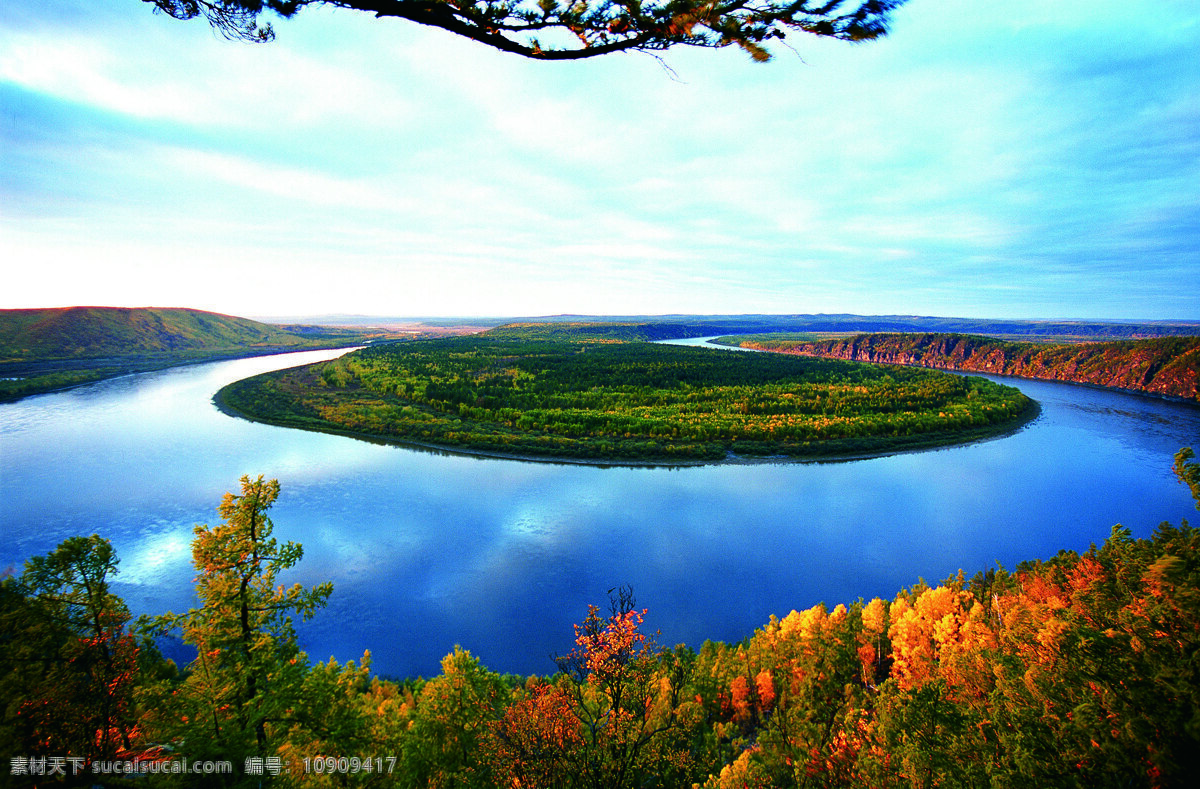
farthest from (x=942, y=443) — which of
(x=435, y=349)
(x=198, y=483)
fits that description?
(x=435, y=349)

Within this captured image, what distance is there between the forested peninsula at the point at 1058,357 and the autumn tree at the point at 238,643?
120272 mm

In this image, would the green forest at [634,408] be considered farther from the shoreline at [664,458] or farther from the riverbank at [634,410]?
the shoreline at [664,458]

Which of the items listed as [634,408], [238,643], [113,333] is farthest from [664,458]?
[113,333]

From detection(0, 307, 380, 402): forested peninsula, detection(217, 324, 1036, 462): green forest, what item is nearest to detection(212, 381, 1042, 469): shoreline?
detection(217, 324, 1036, 462): green forest

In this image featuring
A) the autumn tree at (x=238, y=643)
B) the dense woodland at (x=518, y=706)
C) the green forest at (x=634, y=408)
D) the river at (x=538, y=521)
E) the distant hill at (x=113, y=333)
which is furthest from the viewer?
the distant hill at (x=113, y=333)

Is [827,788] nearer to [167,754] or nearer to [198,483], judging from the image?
[167,754]

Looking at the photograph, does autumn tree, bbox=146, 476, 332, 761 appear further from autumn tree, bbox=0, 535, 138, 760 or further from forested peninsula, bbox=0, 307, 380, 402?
forested peninsula, bbox=0, 307, 380, 402

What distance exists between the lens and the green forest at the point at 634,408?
152 feet

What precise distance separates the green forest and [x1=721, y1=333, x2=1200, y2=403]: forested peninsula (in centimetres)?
3476

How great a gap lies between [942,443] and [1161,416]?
1752 inches

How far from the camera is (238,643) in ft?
23.8

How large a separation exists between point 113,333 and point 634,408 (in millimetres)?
152830

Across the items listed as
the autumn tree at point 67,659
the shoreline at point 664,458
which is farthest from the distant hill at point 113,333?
the autumn tree at point 67,659

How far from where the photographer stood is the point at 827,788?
8461mm
